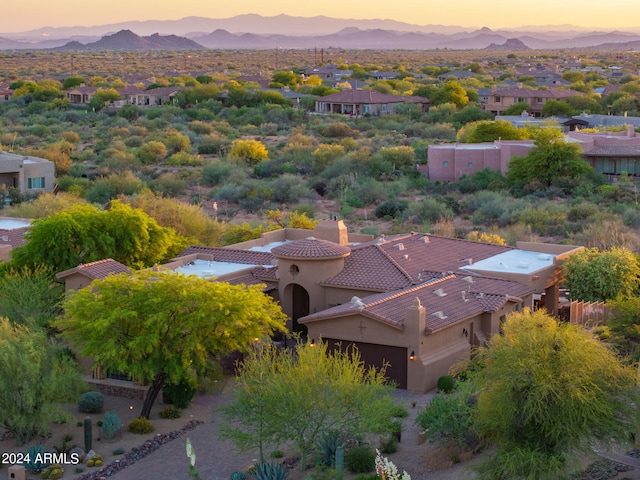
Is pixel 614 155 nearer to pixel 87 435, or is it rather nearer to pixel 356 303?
pixel 356 303

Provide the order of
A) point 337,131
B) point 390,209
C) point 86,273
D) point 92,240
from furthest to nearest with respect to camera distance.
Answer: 1. point 337,131
2. point 390,209
3. point 92,240
4. point 86,273

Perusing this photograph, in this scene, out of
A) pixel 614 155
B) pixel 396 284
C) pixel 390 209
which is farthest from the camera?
pixel 614 155

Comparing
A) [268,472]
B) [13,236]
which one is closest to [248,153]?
[13,236]

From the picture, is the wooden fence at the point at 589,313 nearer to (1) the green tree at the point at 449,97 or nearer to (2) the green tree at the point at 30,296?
(2) the green tree at the point at 30,296

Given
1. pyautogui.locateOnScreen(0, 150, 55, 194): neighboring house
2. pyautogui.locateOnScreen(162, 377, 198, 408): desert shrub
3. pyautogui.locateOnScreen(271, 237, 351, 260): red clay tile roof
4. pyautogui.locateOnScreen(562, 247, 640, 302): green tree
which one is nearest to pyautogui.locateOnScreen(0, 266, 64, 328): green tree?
pyautogui.locateOnScreen(162, 377, 198, 408): desert shrub

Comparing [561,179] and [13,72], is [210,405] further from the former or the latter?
[13,72]

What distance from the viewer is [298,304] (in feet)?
112

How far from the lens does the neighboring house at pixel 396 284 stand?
2955 centimetres

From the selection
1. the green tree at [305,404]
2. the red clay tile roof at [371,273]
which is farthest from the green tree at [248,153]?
the green tree at [305,404]

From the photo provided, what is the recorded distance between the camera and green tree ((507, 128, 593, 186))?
2422 inches

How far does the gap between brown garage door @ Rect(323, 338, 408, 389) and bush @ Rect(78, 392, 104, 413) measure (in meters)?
6.31

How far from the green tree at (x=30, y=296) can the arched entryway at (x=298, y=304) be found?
6844 mm

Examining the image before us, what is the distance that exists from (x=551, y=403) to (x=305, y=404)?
198 inches

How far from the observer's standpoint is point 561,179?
201 feet
